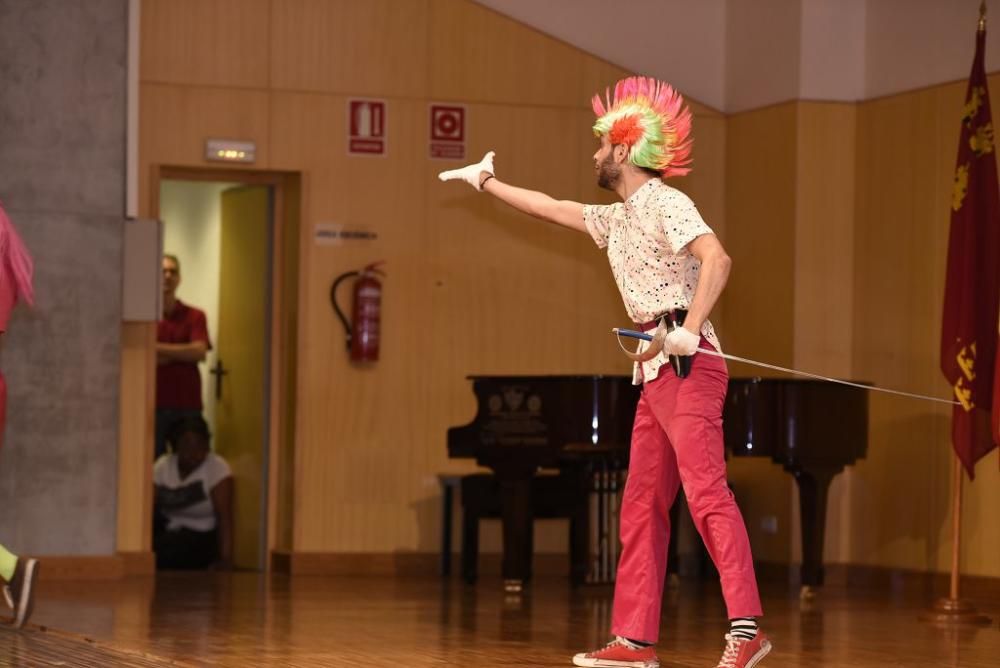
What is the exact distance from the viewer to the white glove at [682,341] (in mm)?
4520

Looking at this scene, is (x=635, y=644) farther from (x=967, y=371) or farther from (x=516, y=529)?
(x=516, y=529)

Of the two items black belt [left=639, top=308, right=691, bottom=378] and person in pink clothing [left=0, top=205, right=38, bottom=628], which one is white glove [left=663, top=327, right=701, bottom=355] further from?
person in pink clothing [left=0, top=205, right=38, bottom=628]

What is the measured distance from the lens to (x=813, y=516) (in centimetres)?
793

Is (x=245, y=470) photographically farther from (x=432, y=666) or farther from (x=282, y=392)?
(x=432, y=666)

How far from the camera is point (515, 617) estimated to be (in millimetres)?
6668

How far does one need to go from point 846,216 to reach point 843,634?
3.01 meters

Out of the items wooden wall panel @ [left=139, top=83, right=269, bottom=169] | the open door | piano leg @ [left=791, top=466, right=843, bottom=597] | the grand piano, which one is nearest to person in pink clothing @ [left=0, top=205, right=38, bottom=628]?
the grand piano

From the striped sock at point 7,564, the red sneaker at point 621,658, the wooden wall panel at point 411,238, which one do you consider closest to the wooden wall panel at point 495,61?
the wooden wall panel at point 411,238

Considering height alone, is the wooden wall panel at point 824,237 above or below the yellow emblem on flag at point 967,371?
above

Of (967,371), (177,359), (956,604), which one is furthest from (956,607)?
(177,359)

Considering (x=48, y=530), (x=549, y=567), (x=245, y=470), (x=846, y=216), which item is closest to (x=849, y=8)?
(x=846, y=216)

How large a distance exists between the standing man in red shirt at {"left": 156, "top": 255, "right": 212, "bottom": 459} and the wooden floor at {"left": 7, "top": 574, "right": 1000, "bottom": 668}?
1214mm

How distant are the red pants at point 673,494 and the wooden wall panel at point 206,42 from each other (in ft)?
14.2

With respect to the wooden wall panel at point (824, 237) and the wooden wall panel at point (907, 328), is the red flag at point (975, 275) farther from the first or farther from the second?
the wooden wall panel at point (824, 237)
